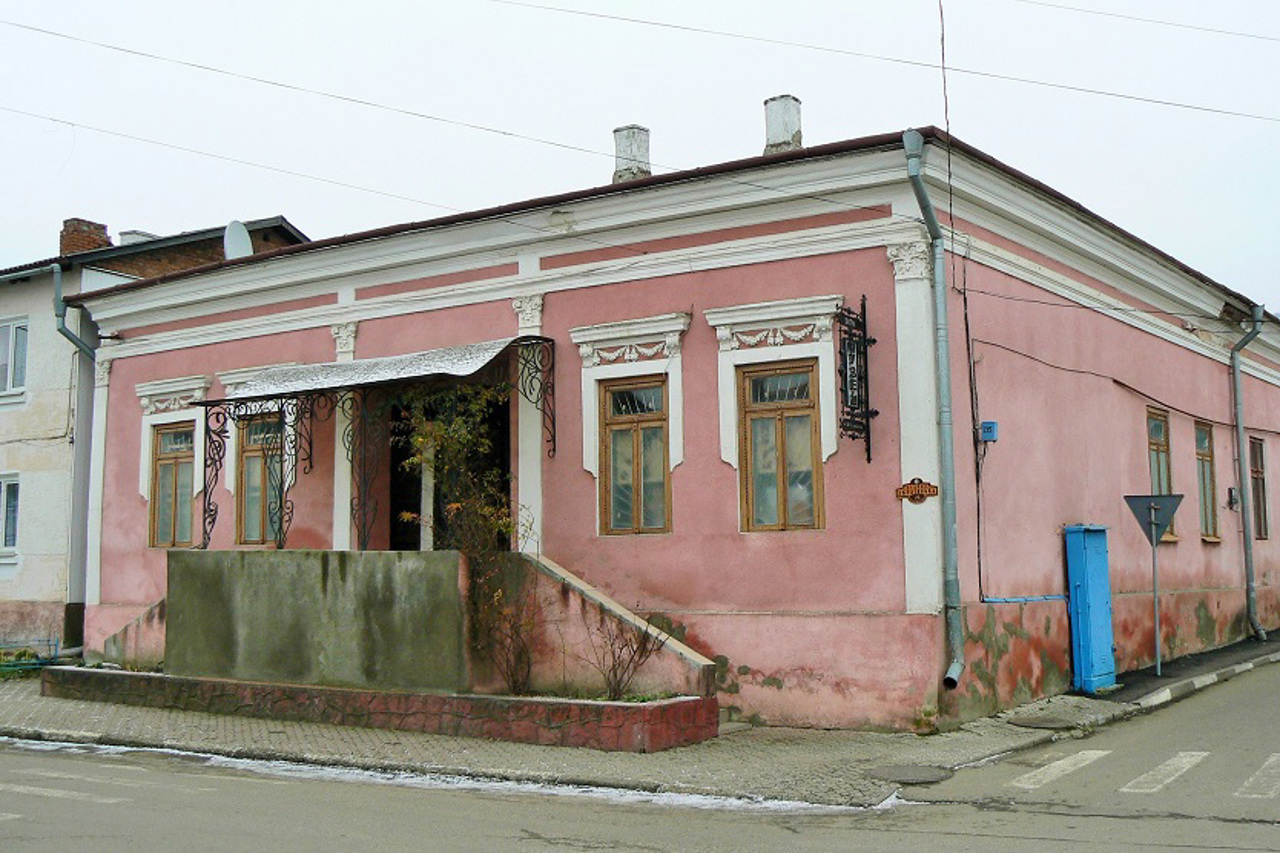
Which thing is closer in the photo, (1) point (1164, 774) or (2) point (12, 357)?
(1) point (1164, 774)

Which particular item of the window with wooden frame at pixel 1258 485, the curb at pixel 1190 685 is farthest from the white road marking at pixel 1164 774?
the window with wooden frame at pixel 1258 485

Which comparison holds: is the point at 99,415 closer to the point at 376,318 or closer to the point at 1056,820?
the point at 376,318

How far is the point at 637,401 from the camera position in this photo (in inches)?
567

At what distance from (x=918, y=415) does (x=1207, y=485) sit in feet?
29.2

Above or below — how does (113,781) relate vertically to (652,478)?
below

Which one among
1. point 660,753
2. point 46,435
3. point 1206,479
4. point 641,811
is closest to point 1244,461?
point 1206,479

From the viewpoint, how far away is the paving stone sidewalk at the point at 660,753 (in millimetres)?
10102

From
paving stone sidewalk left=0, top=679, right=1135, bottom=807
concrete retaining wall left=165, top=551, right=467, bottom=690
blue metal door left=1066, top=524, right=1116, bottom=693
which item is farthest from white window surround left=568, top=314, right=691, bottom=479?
blue metal door left=1066, top=524, right=1116, bottom=693

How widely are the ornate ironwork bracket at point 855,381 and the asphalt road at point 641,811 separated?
331 centimetres

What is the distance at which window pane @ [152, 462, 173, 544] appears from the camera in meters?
18.6

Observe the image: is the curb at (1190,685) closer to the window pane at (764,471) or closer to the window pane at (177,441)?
the window pane at (764,471)

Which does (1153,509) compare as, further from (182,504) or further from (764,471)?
(182,504)

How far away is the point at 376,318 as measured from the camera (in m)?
16.5

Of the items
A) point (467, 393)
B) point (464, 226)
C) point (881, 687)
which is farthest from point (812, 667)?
point (464, 226)
